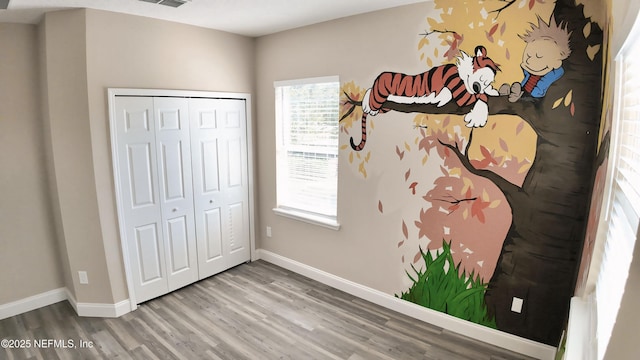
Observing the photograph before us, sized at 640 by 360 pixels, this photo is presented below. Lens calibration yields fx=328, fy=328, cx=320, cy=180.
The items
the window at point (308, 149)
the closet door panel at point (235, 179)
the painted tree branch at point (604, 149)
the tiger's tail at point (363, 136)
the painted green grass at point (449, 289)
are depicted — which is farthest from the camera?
the closet door panel at point (235, 179)

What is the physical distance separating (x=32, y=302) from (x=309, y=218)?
281 centimetres

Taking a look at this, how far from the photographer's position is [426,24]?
8.62 ft

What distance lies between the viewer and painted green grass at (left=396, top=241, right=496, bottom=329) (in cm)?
265

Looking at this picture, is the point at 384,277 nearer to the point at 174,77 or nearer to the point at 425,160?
the point at 425,160

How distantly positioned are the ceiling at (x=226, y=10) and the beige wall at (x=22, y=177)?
31cm

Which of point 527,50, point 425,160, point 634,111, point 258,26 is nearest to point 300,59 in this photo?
point 258,26

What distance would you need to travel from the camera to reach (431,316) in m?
2.88

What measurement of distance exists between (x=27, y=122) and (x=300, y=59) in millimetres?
2643

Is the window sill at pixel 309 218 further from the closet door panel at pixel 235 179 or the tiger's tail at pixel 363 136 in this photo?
the tiger's tail at pixel 363 136

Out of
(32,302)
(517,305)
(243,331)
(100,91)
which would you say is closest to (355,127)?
(517,305)

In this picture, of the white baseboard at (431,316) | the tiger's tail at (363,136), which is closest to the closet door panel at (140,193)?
the white baseboard at (431,316)

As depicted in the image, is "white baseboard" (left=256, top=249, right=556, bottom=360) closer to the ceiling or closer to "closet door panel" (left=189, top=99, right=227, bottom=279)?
"closet door panel" (left=189, top=99, right=227, bottom=279)

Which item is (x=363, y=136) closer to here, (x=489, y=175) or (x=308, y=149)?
(x=308, y=149)

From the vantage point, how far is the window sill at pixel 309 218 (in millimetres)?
3449
